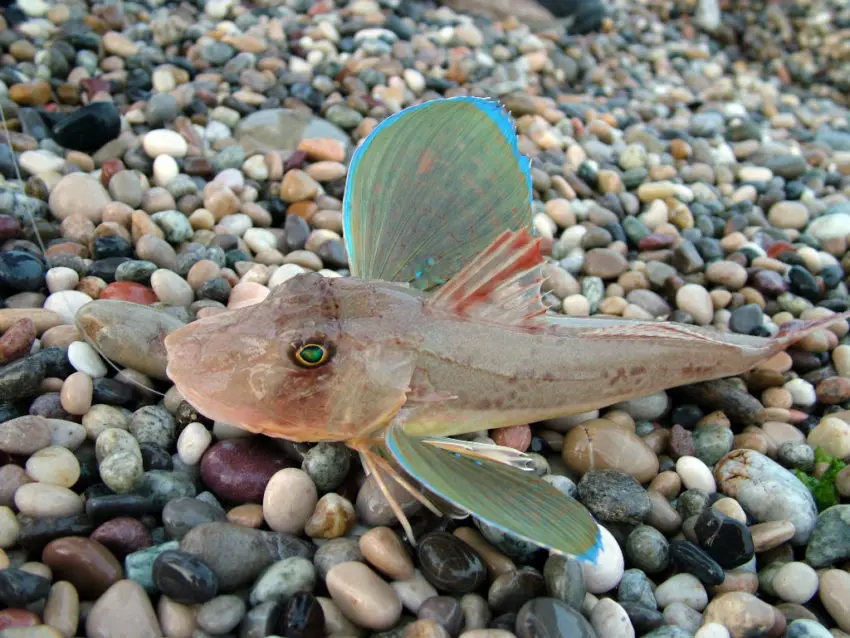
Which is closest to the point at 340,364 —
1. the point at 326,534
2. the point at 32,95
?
the point at 326,534

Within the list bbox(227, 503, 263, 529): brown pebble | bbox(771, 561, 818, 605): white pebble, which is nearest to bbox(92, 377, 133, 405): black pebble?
bbox(227, 503, 263, 529): brown pebble

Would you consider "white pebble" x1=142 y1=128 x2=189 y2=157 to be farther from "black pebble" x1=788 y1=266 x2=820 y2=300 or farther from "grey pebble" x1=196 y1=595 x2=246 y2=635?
"black pebble" x1=788 y1=266 x2=820 y2=300

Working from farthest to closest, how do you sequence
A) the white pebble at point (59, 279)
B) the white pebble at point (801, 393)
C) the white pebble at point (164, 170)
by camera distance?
the white pebble at point (164, 170), the white pebble at point (801, 393), the white pebble at point (59, 279)

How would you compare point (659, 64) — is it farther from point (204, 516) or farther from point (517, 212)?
point (204, 516)

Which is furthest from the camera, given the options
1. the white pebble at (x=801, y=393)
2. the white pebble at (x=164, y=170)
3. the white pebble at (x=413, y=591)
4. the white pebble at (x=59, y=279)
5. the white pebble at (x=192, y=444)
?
the white pebble at (x=164, y=170)

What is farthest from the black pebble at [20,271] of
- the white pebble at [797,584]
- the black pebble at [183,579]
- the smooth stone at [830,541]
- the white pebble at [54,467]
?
the smooth stone at [830,541]

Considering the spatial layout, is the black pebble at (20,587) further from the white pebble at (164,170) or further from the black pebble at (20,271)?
the white pebble at (164,170)
